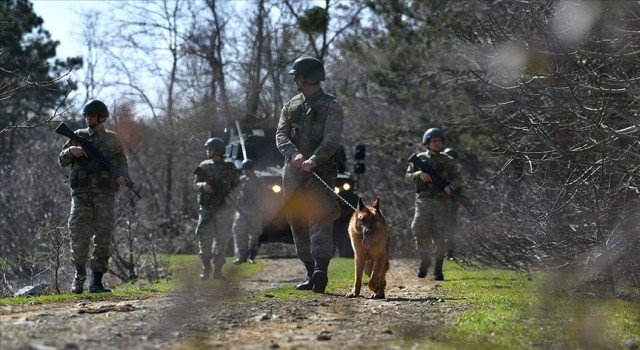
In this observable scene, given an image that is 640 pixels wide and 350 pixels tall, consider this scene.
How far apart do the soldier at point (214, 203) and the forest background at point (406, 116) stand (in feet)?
6.84

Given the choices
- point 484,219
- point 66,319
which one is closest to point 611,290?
point 484,219

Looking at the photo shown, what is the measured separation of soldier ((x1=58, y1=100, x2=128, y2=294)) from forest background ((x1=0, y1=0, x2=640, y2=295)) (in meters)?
0.52

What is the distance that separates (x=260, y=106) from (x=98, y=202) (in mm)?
20084

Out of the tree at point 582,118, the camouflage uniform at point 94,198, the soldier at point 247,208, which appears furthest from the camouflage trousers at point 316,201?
the soldier at point 247,208

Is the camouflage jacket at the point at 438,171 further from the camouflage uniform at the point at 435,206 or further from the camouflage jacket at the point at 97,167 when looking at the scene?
the camouflage jacket at the point at 97,167

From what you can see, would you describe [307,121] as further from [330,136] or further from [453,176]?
[453,176]

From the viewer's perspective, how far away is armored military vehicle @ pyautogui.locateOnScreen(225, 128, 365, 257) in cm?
2150

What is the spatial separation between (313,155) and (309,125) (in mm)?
422

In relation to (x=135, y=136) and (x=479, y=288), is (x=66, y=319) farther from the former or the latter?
(x=135, y=136)

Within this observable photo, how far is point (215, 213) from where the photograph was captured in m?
16.3

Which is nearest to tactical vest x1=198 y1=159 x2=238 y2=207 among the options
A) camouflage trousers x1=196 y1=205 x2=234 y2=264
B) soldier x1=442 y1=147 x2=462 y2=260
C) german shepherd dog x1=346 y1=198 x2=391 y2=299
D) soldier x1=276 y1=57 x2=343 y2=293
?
camouflage trousers x1=196 y1=205 x2=234 y2=264

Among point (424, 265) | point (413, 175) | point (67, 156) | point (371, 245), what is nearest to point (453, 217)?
point (424, 265)

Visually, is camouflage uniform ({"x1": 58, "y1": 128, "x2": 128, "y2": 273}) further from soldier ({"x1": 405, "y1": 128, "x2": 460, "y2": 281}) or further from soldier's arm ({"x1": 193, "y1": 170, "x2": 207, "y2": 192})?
soldier ({"x1": 405, "y1": 128, "x2": 460, "y2": 281})

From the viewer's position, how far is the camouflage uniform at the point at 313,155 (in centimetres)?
1139
